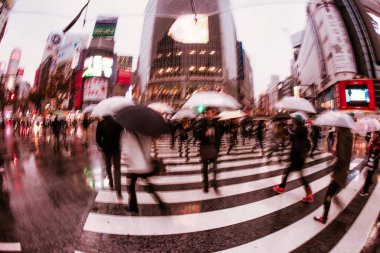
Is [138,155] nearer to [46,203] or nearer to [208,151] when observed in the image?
[208,151]

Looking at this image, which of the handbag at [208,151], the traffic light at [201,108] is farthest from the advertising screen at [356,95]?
the handbag at [208,151]

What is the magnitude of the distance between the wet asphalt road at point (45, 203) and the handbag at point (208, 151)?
2.56m

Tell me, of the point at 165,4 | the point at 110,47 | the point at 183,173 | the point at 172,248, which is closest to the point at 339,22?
the point at 165,4

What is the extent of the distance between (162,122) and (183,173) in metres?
4.15

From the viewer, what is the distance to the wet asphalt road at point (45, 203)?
3209mm

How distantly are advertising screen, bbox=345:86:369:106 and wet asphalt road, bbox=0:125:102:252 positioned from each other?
4746 cm

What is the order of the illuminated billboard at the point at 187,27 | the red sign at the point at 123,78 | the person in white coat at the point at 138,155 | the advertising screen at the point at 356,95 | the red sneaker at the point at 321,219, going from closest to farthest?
the person in white coat at the point at 138,155 → the red sneaker at the point at 321,219 → the illuminated billboard at the point at 187,27 → the advertising screen at the point at 356,95 → the red sign at the point at 123,78

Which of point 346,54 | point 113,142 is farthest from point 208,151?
point 346,54

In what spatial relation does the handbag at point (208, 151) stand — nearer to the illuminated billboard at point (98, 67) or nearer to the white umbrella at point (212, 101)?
the white umbrella at point (212, 101)

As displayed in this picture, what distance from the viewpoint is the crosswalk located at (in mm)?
3252

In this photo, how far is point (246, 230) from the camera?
373 centimetres

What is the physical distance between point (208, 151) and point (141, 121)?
2.19 m

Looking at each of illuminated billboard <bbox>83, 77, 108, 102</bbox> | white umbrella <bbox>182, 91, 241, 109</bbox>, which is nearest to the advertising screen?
white umbrella <bbox>182, 91, 241, 109</bbox>

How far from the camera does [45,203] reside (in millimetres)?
4562
